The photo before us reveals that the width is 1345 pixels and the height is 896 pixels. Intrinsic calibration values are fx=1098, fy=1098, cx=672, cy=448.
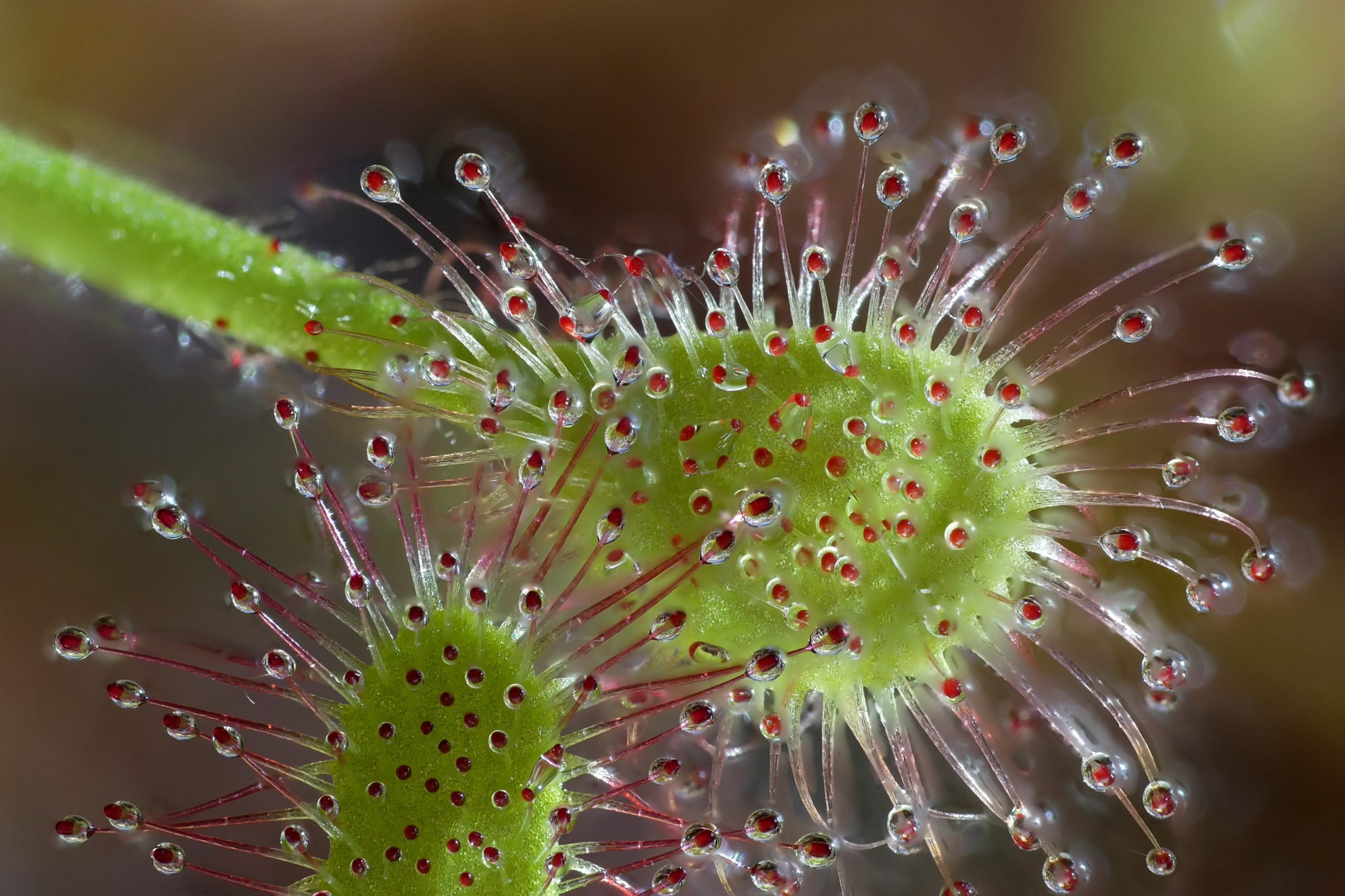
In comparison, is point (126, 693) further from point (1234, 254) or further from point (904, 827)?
point (1234, 254)

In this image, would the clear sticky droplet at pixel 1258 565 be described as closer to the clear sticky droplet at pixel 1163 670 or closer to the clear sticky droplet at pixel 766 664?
the clear sticky droplet at pixel 1163 670

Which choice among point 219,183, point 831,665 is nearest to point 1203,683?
point 831,665

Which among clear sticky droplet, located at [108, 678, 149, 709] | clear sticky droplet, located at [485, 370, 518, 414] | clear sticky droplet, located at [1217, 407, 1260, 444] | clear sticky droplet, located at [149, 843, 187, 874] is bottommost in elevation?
clear sticky droplet, located at [149, 843, 187, 874]

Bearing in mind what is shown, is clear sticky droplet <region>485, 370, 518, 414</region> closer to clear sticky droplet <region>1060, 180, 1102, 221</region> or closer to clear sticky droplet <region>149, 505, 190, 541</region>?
clear sticky droplet <region>149, 505, 190, 541</region>

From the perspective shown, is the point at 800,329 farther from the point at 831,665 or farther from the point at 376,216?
the point at 376,216

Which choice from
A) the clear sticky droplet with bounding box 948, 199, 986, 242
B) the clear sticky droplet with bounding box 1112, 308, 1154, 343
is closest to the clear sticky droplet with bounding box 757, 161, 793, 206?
the clear sticky droplet with bounding box 948, 199, 986, 242

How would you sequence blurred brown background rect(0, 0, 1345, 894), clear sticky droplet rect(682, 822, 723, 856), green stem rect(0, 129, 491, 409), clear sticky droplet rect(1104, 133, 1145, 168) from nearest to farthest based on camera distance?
clear sticky droplet rect(682, 822, 723, 856) → clear sticky droplet rect(1104, 133, 1145, 168) → green stem rect(0, 129, 491, 409) → blurred brown background rect(0, 0, 1345, 894)

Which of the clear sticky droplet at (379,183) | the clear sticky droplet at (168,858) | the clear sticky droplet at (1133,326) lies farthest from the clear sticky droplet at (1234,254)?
the clear sticky droplet at (168,858)

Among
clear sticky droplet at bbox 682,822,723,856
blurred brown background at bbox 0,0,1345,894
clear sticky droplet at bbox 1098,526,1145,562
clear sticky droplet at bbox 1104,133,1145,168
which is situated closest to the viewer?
clear sticky droplet at bbox 682,822,723,856
